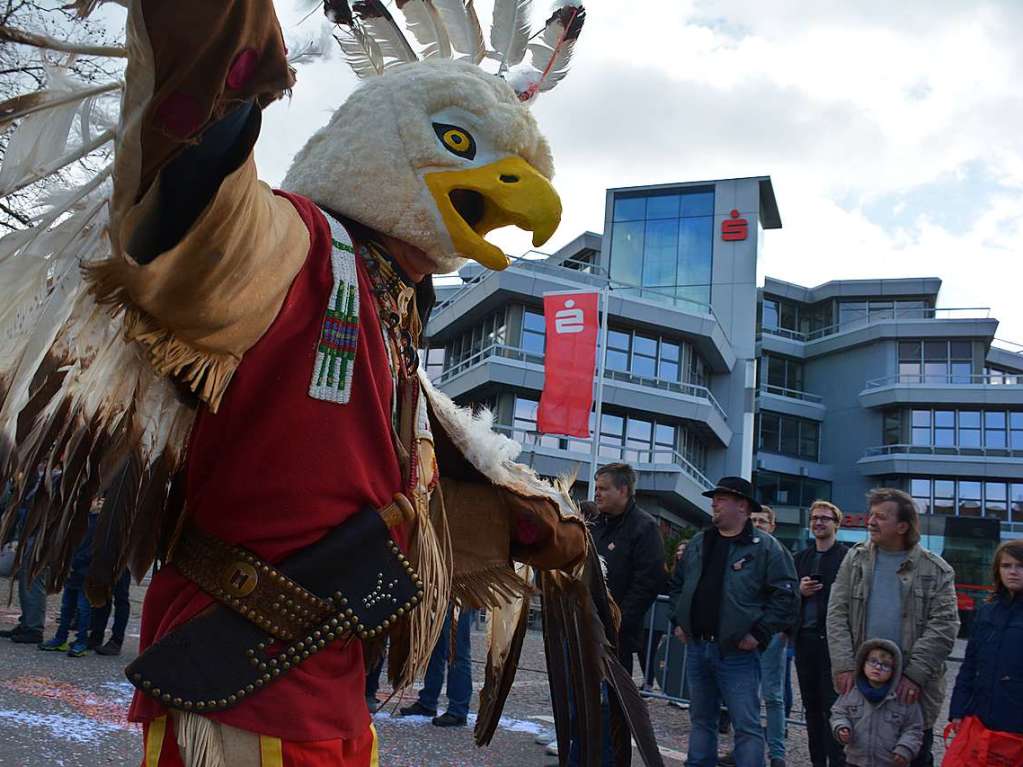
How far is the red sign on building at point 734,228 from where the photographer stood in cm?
3894

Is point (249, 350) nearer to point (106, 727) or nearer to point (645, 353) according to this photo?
point (106, 727)

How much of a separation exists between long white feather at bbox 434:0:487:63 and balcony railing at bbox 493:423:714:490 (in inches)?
1022

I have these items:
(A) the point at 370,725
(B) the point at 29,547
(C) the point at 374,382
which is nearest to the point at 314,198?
(C) the point at 374,382

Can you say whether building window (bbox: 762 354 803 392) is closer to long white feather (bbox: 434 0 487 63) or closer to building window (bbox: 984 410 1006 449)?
building window (bbox: 984 410 1006 449)

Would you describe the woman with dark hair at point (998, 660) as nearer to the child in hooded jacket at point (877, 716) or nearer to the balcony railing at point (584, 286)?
the child in hooded jacket at point (877, 716)

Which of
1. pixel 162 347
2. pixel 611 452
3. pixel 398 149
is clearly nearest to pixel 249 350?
pixel 162 347

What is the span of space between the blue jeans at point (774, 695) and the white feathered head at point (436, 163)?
434 centimetres

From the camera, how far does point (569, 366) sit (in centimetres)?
1416

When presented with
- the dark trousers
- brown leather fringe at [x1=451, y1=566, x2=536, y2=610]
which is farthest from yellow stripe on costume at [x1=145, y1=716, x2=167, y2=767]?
the dark trousers

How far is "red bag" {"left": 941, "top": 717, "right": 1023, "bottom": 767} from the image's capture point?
401 centimetres

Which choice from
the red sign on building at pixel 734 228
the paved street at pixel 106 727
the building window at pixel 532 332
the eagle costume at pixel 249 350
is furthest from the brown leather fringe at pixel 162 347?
the red sign on building at pixel 734 228

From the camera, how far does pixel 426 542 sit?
6.11ft

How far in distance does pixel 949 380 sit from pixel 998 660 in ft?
135

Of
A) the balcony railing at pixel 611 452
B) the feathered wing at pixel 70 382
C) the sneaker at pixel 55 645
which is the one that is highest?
the balcony railing at pixel 611 452
